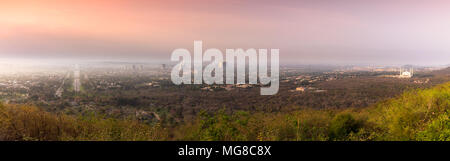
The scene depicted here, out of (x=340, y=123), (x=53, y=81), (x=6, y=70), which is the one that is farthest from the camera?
(x=53, y=81)

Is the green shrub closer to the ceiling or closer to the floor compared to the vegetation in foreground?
closer to the floor

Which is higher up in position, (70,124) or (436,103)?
(436,103)

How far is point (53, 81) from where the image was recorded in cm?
2631

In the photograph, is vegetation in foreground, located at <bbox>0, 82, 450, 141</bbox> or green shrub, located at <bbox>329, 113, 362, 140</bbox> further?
green shrub, located at <bbox>329, 113, 362, 140</bbox>

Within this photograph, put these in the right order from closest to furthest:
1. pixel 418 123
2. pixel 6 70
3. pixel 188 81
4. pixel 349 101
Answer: pixel 418 123 → pixel 6 70 → pixel 349 101 → pixel 188 81

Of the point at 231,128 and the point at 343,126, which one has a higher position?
the point at 231,128

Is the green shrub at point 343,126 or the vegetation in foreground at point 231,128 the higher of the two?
the vegetation in foreground at point 231,128

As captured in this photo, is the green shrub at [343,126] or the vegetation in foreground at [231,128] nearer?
the vegetation in foreground at [231,128]

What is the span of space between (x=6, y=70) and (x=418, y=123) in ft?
72.0

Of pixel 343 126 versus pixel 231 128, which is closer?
pixel 231 128
